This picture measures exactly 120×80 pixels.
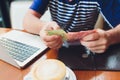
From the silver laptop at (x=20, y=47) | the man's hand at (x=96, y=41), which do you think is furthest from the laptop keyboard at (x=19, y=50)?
the man's hand at (x=96, y=41)

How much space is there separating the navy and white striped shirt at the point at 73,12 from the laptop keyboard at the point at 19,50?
0.30 m

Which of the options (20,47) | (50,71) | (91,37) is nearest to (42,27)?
(20,47)

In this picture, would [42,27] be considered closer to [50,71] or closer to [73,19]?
[73,19]

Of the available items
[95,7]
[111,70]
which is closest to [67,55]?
[111,70]

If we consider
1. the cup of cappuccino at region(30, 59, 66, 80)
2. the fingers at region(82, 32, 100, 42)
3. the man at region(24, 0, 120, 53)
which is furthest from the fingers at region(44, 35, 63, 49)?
the cup of cappuccino at region(30, 59, 66, 80)

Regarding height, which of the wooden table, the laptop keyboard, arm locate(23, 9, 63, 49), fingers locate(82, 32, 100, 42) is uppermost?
fingers locate(82, 32, 100, 42)

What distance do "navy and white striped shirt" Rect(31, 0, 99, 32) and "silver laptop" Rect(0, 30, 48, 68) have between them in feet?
0.68

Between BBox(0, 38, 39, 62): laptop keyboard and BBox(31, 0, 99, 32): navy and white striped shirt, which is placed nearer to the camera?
BBox(0, 38, 39, 62): laptop keyboard

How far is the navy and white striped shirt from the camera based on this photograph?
3.81 ft

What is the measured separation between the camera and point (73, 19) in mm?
1224

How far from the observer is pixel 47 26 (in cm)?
102

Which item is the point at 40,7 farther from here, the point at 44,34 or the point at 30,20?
the point at 44,34

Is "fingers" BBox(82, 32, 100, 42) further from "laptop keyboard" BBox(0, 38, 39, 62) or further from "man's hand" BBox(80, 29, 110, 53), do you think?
"laptop keyboard" BBox(0, 38, 39, 62)

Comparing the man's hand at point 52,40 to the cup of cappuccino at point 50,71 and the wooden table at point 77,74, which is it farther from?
the cup of cappuccino at point 50,71
